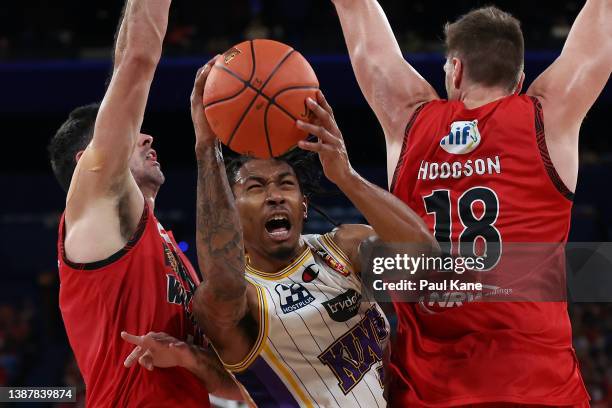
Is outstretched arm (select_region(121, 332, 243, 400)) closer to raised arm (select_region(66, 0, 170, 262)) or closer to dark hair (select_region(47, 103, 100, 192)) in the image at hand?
raised arm (select_region(66, 0, 170, 262))

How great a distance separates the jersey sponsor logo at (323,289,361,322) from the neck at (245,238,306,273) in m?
0.28

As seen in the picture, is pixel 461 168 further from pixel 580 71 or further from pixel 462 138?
pixel 580 71

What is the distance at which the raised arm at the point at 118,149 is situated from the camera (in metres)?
3.39

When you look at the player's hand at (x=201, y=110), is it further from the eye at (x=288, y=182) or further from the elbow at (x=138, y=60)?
the eye at (x=288, y=182)

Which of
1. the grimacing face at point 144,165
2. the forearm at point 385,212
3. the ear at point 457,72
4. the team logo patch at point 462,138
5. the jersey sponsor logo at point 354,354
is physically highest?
the ear at point 457,72

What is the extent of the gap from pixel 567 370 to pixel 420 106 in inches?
47.9

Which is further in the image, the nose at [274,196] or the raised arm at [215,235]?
the nose at [274,196]

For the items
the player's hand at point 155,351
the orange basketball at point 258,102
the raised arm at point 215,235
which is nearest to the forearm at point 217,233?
the raised arm at point 215,235

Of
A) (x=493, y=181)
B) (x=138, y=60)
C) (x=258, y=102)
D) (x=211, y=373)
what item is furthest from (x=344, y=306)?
(x=138, y=60)

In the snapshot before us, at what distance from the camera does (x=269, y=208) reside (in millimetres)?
3764

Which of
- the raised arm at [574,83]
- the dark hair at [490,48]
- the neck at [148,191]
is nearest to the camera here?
the raised arm at [574,83]

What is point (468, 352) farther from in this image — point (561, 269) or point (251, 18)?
point (251, 18)

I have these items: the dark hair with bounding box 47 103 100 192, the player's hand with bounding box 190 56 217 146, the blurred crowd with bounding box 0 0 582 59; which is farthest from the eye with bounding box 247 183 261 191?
the blurred crowd with bounding box 0 0 582 59

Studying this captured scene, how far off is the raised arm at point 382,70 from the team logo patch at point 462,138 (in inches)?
10.1
